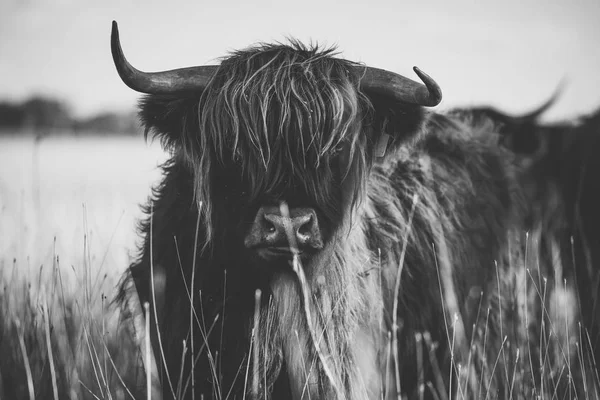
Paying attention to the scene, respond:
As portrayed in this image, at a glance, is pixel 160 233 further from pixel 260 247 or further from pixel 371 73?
pixel 371 73

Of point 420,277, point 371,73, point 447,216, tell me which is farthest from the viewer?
point 447,216

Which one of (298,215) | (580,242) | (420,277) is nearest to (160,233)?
(298,215)

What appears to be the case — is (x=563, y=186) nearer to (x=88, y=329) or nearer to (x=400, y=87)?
(x=400, y=87)

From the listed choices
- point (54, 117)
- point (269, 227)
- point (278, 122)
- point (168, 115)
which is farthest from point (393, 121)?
point (54, 117)

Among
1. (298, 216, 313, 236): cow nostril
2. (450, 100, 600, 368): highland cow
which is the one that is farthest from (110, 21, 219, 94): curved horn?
(450, 100, 600, 368): highland cow

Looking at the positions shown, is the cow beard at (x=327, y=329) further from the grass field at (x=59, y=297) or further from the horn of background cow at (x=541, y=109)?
the horn of background cow at (x=541, y=109)

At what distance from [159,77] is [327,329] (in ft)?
4.90

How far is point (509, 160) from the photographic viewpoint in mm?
4660

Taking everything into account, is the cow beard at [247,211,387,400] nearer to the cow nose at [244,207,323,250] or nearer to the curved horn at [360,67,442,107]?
the cow nose at [244,207,323,250]

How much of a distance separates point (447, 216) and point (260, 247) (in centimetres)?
193

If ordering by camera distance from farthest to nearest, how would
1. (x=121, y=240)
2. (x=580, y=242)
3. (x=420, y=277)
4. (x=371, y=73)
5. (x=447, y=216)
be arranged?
(x=121, y=240) → (x=580, y=242) → (x=447, y=216) → (x=420, y=277) → (x=371, y=73)

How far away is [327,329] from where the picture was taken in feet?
10.0

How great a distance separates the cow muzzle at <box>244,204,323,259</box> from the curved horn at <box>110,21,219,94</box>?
80cm

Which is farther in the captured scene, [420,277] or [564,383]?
[420,277]
